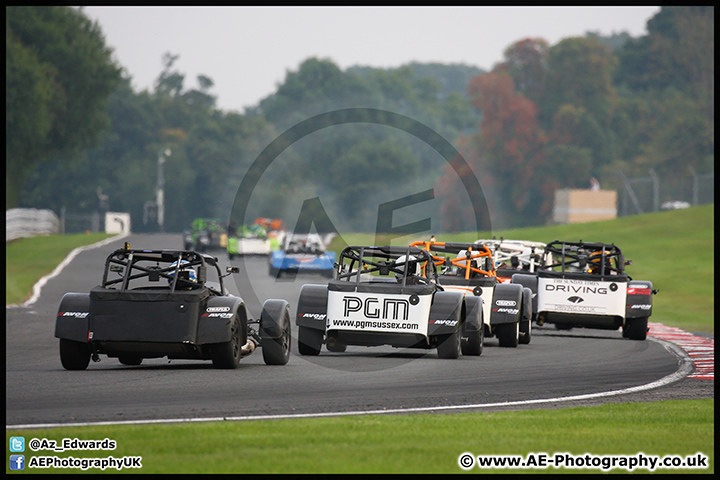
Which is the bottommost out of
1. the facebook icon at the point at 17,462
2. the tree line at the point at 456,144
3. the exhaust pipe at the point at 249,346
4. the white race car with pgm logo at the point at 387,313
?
the facebook icon at the point at 17,462

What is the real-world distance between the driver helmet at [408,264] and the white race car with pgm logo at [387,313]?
0.05 feet

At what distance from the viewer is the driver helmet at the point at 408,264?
16.2 m

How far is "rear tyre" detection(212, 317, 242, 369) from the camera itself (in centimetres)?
1383

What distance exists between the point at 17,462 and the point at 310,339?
8.40m

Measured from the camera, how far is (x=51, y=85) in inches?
2635

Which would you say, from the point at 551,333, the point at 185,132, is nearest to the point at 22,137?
the point at 551,333

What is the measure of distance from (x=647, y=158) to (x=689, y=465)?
291ft

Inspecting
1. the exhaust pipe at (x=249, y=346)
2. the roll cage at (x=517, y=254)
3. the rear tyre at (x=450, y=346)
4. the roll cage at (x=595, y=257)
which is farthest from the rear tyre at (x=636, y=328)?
the exhaust pipe at (x=249, y=346)

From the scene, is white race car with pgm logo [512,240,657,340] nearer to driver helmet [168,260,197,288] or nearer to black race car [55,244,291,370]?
driver helmet [168,260,197,288]

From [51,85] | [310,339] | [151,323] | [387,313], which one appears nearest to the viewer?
[151,323]

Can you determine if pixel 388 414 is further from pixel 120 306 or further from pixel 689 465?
pixel 120 306

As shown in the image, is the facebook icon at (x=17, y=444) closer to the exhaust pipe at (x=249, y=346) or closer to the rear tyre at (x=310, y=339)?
the exhaust pipe at (x=249, y=346)

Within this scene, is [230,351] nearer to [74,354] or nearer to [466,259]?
[74,354]

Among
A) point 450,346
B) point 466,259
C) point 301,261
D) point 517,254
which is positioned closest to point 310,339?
point 450,346
